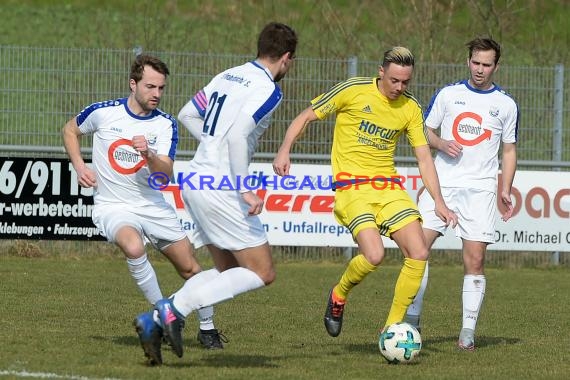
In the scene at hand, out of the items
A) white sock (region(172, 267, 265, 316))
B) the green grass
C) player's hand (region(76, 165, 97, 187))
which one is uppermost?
the green grass

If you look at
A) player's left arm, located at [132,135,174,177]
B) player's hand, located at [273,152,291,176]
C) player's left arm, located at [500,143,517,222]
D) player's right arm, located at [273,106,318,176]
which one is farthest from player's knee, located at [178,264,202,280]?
player's left arm, located at [500,143,517,222]

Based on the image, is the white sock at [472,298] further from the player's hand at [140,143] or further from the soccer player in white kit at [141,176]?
the player's hand at [140,143]

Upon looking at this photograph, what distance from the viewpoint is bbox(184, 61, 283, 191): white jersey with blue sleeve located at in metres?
7.51

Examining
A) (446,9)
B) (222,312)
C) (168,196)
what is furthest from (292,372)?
(446,9)

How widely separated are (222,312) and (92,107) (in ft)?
9.04

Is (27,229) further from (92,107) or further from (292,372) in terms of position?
(292,372)

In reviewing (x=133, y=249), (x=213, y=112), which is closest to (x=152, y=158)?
(x=133, y=249)

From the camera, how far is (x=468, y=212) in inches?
368

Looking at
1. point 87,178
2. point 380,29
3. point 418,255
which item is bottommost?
point 418,255

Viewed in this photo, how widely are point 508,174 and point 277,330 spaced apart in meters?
2.17

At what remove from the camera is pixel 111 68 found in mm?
16266

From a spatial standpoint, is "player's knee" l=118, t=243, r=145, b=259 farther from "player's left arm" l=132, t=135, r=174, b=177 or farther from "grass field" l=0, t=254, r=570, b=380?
"grass field" l=0, t=254, r=570, b=380

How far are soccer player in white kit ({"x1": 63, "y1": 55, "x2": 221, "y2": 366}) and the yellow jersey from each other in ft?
3.71

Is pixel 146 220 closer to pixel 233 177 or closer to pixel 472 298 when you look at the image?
pixel 233 177
